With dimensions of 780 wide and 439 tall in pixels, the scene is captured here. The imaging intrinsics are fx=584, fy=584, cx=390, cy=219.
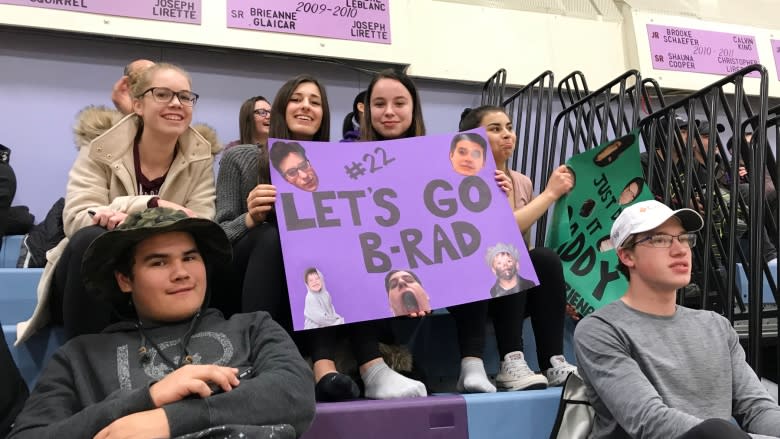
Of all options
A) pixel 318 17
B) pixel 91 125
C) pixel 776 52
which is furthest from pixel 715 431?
pixel 776 52

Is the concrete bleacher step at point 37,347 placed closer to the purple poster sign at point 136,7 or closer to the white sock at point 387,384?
the white sock at point 387,384

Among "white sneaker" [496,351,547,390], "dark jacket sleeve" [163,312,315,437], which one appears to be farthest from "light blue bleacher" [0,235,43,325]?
"white sneaker" [496,351,547,390]

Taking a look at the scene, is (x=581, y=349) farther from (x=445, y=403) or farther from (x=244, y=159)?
(x=244, y=159)

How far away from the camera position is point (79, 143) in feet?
5.75

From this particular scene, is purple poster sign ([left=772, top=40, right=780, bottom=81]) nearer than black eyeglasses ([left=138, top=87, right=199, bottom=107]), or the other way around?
black eyeglasses ([left=138, top=87, right=199, bottom=107])

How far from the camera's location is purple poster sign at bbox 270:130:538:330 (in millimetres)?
1434

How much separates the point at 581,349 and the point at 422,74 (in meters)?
2.35

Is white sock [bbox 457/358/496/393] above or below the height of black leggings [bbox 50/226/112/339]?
below

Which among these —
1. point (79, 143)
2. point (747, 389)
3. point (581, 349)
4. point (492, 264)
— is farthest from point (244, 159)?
point (747, 389)

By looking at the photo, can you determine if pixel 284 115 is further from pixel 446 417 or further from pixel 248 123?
pixel 446 417

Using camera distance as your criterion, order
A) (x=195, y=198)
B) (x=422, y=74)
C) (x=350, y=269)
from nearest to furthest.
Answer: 1. (x=350, y=269)
2. (x=195, y=198)
3. (x=422, y=74)

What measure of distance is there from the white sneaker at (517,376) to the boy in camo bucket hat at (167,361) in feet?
2.08

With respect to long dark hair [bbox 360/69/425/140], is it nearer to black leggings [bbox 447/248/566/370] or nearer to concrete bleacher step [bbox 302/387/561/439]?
black leggings [bbox 447/248/566/370]

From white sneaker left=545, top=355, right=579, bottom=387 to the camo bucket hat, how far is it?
0.91 m
